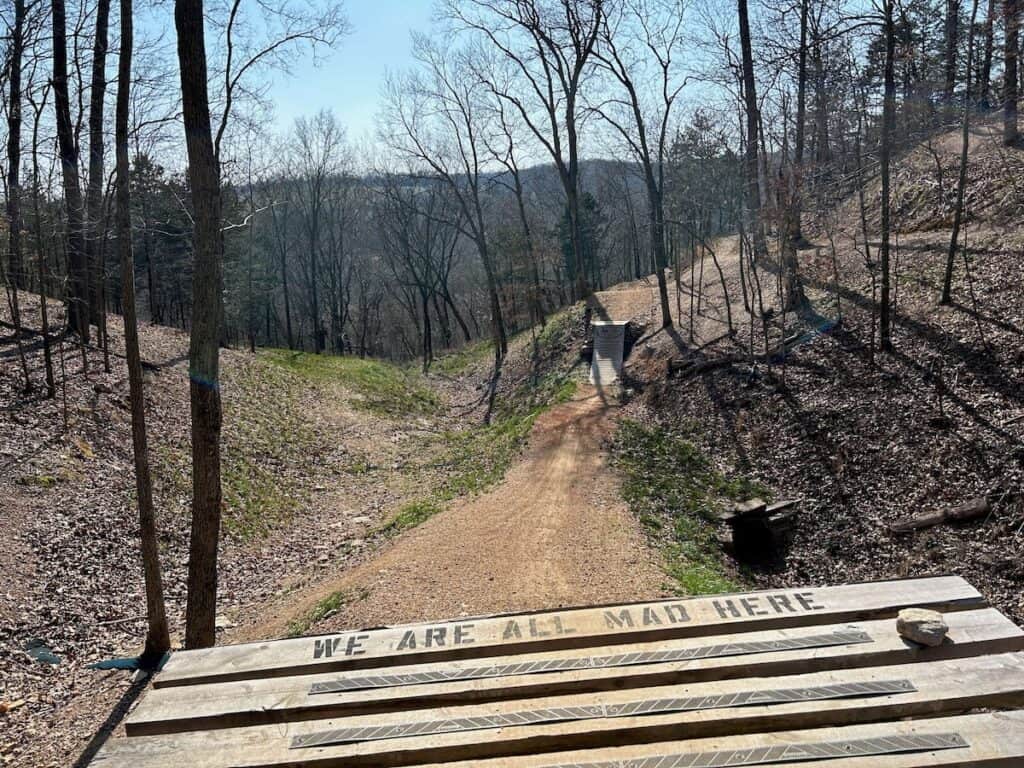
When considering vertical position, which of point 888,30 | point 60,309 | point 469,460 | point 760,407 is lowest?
point 469,460

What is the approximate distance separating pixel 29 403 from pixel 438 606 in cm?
1000

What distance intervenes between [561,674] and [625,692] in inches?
15.7

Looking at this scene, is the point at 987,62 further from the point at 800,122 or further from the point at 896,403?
the point at 896,403

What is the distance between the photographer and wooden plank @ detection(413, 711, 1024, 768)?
11.8ft

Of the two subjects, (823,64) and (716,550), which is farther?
(823,64)

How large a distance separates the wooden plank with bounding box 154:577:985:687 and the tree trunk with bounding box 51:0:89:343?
13.1 meters

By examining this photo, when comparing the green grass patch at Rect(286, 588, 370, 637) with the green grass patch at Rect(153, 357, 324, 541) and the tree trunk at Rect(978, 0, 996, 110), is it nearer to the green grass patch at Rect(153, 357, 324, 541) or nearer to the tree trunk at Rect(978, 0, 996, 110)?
the green grass patch at Rect(153, 357, 324, 541)

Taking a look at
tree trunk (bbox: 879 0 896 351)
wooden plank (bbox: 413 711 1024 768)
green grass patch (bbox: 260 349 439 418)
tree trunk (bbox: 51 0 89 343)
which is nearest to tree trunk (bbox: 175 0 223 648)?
wooden plank (bbox: 413 711 1024 768)

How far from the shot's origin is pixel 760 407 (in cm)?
1524

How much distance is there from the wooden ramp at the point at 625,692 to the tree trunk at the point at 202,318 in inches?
115

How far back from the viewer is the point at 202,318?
759cm

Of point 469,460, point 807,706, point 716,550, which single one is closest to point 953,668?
point 807,706

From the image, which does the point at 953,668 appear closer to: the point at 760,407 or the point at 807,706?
the point at 807,706

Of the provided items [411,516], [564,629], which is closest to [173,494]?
[411,516]
